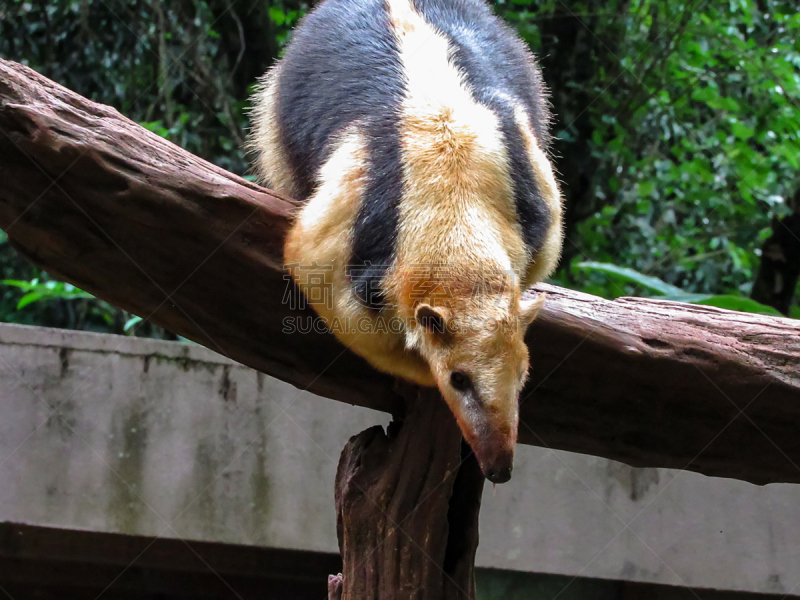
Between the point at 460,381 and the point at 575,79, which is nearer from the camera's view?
the point at 460,381

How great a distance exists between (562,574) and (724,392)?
295cm

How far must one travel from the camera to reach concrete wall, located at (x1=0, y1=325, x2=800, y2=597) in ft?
20.1

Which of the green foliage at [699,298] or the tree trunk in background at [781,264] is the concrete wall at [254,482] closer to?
the green foliage at [699,298]

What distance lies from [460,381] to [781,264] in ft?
21.3

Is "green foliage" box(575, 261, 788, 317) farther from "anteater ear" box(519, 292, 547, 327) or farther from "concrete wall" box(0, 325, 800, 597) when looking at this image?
"anteater ear" box(519, 292, 547, 327)

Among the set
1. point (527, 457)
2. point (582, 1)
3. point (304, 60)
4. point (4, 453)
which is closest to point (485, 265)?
point (304, 60)

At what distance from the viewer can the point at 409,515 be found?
3623mm

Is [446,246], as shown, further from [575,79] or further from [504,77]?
[575,79]

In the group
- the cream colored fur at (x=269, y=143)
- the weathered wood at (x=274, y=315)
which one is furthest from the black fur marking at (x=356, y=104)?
the weathered wood at (x=274, y=315)

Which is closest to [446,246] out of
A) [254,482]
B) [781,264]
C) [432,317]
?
[432,317]

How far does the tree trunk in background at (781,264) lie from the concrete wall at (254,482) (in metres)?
2.52

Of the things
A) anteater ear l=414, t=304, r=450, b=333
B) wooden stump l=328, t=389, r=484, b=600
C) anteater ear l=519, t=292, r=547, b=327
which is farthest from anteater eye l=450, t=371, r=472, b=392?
wooden stump l=328, t=389, r=484, b=600

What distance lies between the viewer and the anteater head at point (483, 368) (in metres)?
2.84

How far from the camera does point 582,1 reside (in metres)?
8.25
